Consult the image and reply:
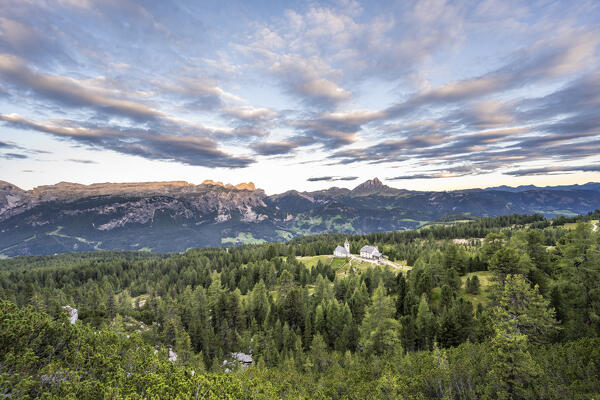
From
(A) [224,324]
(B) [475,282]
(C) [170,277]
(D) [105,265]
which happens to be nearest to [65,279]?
(D) [105,265]

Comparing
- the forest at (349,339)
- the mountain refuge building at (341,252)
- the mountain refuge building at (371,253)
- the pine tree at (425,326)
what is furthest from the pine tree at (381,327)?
the mountain refuge building at (341,252)

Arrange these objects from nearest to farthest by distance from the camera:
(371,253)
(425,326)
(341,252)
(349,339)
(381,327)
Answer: (381,327) < (425,326) < (349,339) < (371,253) < (341,252)

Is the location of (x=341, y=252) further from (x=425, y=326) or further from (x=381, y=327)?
(x=381, y=327)

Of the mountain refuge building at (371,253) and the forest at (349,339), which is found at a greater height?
the forest at (349,339)

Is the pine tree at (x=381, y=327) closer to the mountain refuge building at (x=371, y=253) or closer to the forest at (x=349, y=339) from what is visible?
the forest at (x=349, y=339)

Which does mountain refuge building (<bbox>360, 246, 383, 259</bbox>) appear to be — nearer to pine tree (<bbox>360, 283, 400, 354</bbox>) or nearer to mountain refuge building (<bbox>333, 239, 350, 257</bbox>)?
mountain refuge building (<bbox>333, 239, 350, 257</bbox>)

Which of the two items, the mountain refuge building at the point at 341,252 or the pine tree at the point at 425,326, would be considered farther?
the mountain refuge building at the point at 341,252

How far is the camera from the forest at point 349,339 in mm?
17219

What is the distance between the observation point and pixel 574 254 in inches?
1467

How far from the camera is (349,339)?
59.5 meters

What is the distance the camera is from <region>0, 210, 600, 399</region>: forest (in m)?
17.2

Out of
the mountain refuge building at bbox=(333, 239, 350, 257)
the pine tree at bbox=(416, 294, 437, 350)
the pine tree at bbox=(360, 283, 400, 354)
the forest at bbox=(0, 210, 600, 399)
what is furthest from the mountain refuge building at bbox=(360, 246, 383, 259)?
the pine tree at bbox=(360, 283, 400, 354)

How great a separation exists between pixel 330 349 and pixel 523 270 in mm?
44546

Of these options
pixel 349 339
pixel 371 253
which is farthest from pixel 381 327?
pixel 371 253
